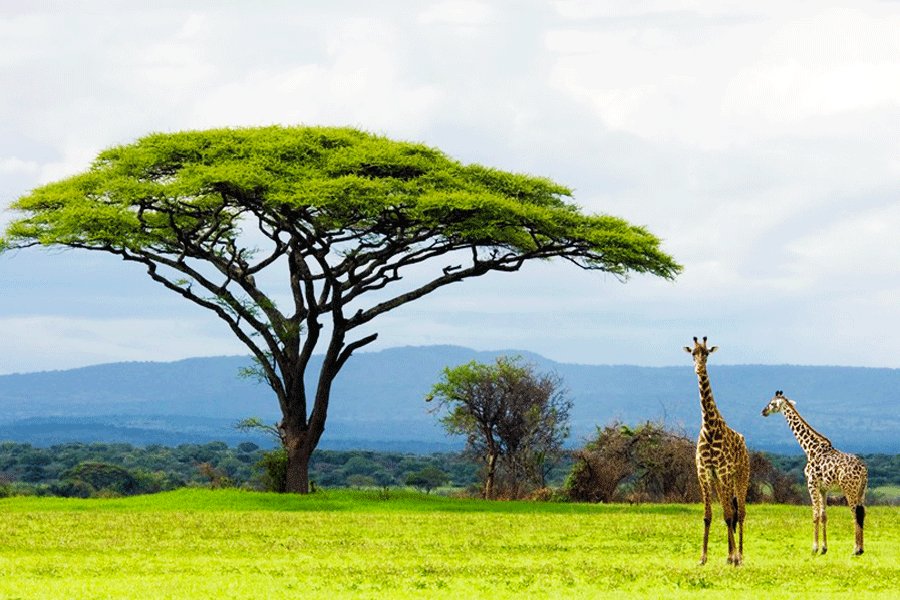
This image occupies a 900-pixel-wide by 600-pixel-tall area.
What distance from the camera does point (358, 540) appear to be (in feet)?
92.6

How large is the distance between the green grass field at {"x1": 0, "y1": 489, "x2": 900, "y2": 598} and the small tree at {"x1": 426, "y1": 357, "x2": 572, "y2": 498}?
8.69 m

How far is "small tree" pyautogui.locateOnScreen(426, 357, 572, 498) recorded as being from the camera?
49.1 meters

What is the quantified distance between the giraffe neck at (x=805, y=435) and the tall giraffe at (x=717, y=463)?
126 inches

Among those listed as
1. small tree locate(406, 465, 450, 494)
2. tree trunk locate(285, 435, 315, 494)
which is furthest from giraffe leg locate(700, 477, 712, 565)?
small tree locate(406, 465, 450, 494)

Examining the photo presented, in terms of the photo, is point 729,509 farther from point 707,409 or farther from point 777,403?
point 777,403

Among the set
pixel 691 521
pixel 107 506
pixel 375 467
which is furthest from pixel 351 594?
pixel 375 467

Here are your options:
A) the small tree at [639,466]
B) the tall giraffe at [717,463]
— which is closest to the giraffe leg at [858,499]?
the tall giraffe at [717,463]

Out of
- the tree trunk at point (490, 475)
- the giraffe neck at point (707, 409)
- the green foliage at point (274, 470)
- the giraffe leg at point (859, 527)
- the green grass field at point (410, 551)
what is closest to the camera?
the green grass field at point (410, 551)

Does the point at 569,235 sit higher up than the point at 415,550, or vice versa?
the point at 569,235

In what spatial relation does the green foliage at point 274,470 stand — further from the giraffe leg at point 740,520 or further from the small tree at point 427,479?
the small tree at point 427,479

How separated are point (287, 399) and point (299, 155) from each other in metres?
7.51

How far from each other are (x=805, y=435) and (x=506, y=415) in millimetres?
23661

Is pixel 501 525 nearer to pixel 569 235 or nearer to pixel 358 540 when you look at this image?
pixel 358 540

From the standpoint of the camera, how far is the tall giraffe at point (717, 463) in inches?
883
